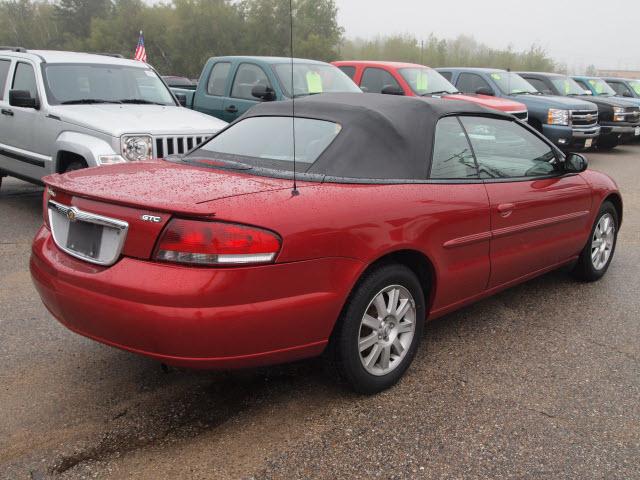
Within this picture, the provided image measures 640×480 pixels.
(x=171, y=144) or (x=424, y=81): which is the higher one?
(x=424, y=81)

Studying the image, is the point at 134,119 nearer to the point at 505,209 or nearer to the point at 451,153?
the point at 451,153

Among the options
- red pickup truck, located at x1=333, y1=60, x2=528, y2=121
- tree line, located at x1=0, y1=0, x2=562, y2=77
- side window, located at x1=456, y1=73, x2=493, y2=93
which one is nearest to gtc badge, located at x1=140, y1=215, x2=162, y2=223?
red pickup truck, located at x1=333, y1=60, x2=528, y2=121

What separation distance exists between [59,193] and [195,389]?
3.87 feet

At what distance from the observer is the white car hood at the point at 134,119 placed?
593cm

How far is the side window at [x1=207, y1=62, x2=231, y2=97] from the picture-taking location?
921 centimetres

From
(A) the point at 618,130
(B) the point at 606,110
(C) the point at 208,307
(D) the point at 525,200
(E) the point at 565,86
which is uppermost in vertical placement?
(E) the point at 565,86

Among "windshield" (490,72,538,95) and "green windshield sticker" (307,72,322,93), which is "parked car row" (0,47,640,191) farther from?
"windshield" (490,72,538,95)

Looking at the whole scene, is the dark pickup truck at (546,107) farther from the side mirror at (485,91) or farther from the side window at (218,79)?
the side window at (218,79)

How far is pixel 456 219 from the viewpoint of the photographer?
11.0 ft

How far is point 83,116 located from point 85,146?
509mm

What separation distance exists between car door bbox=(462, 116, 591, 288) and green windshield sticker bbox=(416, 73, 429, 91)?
6.43 m

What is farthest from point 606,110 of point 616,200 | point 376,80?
point 616,200

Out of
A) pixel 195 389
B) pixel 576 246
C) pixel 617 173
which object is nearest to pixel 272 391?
pixel 195 389

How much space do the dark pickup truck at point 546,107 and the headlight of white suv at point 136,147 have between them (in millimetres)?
8377
